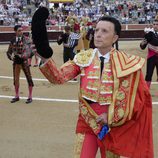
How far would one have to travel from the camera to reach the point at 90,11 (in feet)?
88.6

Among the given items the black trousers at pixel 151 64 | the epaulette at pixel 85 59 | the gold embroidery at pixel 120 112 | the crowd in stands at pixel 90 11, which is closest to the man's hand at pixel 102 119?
the gold embroidery at pixel 120 112

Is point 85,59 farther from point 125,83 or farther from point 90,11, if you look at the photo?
point 90,11

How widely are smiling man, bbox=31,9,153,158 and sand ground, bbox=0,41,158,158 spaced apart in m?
1.80

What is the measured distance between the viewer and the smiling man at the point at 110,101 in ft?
10.1

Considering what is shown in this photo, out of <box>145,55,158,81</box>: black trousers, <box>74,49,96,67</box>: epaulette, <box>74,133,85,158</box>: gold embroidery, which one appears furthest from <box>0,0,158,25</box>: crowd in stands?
<box>74,133,85,158</box>: gold embroidery

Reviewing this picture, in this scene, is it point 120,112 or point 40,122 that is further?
point 40,122

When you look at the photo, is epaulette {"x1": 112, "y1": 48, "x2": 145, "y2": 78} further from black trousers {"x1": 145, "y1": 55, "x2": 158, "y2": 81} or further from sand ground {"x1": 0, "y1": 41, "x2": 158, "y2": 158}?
black trousers {"x1": 145, "y1": 55, "x2": 158, "y2": 81}

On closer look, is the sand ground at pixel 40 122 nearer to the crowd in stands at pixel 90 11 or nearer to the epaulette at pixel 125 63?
the epaulette at pixel 125 63

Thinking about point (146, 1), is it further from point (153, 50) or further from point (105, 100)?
point (105, 100)

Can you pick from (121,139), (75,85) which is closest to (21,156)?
(121,139)

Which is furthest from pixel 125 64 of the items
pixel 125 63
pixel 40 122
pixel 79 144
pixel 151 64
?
pixel 151 64

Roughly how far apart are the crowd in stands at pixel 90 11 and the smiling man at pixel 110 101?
20.4 metres

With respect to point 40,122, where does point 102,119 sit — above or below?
above

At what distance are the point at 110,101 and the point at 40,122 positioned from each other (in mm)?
3462
